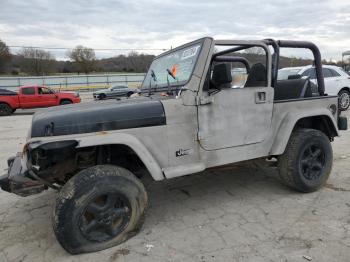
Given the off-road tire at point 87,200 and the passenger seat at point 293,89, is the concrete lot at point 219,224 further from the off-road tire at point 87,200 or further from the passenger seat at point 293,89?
the passenger seat at point 293,89

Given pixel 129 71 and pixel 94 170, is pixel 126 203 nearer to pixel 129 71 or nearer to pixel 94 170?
pixel 94 170

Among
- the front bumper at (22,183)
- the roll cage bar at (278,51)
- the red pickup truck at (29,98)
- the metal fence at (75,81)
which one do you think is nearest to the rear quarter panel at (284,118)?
the roll cage bar at (278,51)

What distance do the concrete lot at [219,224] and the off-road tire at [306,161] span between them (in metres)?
0.18

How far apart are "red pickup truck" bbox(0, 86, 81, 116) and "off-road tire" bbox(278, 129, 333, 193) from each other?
1693cm

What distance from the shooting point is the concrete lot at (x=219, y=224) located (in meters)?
3.02

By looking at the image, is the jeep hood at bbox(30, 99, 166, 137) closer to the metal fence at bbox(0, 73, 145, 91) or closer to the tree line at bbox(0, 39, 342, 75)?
the metal fence at bbox(0, 73, 145, 91)

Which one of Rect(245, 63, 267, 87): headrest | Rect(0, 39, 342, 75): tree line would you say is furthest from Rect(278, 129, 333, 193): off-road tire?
Rect(0, 39, 342, 75): tree line

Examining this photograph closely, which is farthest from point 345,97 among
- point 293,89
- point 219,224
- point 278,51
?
point 219,224

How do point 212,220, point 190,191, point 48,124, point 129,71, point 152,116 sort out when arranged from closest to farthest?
point 48,124 < point 152,116 < point 212,220 < point 190,191 < point 129,71

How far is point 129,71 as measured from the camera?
49.1 meters

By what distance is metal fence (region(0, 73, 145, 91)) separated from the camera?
40.8m

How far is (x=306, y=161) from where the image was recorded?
167 inches

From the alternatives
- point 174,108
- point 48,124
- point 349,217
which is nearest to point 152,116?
point 174,108

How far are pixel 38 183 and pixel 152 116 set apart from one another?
4.23ft
